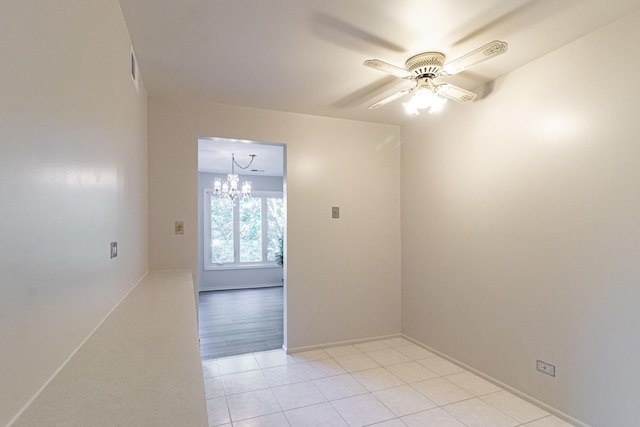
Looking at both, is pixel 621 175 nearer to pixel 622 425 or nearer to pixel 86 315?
pixel 622 425

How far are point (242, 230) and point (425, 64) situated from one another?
6.07 metres

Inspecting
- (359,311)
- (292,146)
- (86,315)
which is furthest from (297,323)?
(86,315)

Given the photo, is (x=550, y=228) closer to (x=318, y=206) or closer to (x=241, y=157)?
(x=318, y=206)

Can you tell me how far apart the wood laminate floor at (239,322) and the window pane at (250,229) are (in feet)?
2.72

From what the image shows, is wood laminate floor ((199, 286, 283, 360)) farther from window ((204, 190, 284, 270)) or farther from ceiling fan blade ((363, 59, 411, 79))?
ceiling fan blade ((363, 59, 411, 79))

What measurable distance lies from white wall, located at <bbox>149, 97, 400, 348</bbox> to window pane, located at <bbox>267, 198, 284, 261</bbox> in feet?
13.7

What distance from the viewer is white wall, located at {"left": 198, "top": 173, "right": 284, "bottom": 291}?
730cm

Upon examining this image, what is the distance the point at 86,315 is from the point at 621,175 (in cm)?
289

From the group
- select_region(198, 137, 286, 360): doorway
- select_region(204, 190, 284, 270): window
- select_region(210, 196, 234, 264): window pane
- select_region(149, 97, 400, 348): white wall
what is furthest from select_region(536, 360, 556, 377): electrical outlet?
select_region(210, 196, 234, 264): window pane

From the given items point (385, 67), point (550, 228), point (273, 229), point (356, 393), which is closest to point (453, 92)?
point (385, 67)

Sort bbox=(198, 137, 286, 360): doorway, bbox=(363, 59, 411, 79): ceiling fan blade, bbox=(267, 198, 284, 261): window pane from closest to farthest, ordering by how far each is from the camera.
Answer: bbox=(363, 59, 411, 79): ceiling fan blade < bbox=(198, 137, 286, 360): doorway < bbox=(267, 198, 284, 261): window pane

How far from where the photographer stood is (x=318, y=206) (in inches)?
148

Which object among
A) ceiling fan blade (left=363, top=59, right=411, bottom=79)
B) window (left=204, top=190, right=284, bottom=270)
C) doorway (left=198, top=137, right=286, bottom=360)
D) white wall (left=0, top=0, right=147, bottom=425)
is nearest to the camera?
white wall (left=0, top=0, right=147, bottom=425)

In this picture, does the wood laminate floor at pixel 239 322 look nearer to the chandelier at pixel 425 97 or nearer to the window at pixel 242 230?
the window at pixel 242 230
